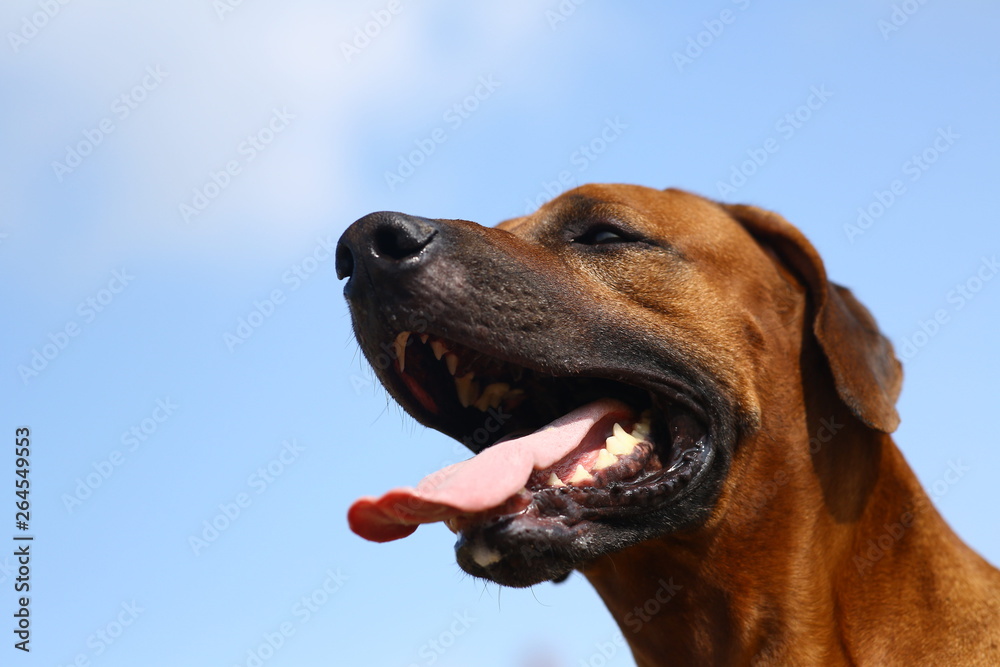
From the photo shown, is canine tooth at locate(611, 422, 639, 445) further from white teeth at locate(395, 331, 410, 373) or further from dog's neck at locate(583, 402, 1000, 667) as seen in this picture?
white teeth at locate(395, 331, 410, 373)

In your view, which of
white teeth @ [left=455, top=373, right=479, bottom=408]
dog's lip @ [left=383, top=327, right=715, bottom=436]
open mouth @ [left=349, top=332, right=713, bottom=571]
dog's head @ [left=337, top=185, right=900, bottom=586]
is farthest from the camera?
white teeth @ [left=455, top=373, right=479, bottom=408]

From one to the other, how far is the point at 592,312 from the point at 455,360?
60 cm

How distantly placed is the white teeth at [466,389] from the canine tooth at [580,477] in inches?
25.7

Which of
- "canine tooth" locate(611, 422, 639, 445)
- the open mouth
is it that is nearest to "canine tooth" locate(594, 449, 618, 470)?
the open mouth

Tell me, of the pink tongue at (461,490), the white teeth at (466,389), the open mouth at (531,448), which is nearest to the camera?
the pink tongue at (461,490)

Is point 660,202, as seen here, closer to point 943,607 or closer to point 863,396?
point 863,396

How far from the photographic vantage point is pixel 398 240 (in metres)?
3.62

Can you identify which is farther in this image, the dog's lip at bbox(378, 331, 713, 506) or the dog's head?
the dog's lip at bbox(378, 331, 713, 506)

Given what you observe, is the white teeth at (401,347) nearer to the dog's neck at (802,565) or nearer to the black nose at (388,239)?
the black nose at (388,239)

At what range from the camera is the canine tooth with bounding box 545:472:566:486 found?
11.8ft

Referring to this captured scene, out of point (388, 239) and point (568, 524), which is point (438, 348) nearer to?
point (388, 239)

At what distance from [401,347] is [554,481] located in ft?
2.57

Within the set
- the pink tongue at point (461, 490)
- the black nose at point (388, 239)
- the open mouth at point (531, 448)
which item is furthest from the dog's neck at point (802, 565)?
the black nose at point (388, 239)

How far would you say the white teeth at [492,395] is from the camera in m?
4.15
